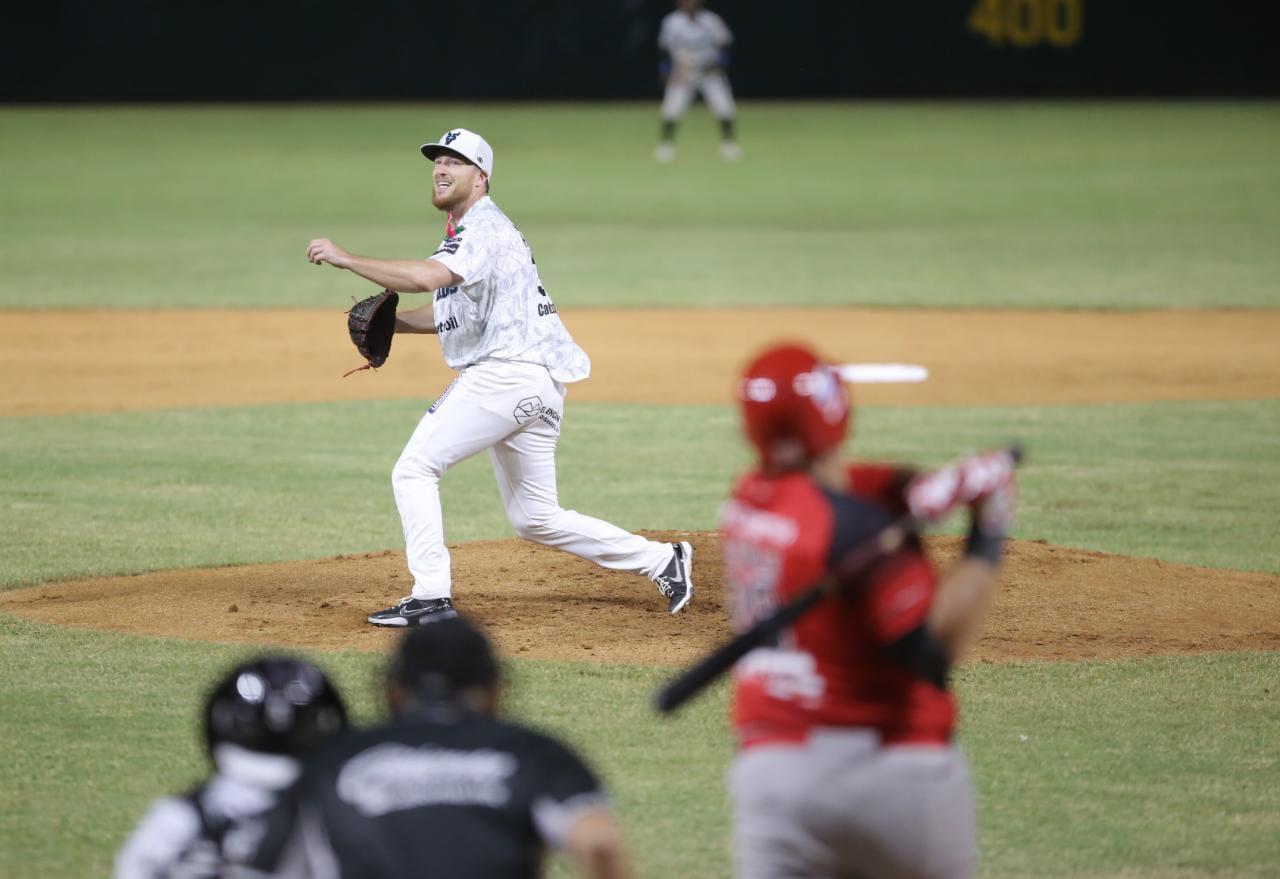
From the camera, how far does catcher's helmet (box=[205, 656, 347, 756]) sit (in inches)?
141

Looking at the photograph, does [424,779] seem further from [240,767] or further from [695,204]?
[695,204]

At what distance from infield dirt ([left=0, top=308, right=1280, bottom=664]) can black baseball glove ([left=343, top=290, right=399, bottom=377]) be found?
1.16 metres

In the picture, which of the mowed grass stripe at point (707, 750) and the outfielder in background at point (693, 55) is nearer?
the mowed grass stripe at point (707, 750)

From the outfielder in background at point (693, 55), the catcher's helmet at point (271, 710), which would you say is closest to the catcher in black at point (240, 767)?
the catcher's helmet at point (271, 710)

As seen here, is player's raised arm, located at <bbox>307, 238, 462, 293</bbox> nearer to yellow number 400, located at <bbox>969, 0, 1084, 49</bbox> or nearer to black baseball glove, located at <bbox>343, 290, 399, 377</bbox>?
black baseball glove, located at <bbox>343, 290, 399, 377</bbox>

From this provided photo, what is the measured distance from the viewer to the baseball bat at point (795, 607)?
136 inches

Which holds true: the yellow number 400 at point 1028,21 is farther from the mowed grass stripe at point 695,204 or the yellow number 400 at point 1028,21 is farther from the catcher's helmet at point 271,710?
the catcher's helmet at point 271,710

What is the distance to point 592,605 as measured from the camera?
339 inches

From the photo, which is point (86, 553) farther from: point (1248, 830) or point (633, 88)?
point (633, 88)

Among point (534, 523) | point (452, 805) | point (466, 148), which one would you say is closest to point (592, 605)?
point (534, 523)

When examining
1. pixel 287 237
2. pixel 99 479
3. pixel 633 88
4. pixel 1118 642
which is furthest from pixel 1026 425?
pixel 633 88

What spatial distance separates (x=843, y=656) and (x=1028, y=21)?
4013 centimetres

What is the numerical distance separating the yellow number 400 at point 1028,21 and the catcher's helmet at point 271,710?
39.8 meters

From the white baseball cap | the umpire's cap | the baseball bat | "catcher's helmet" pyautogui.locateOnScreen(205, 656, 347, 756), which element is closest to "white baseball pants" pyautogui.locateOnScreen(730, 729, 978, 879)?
the baseball bat
